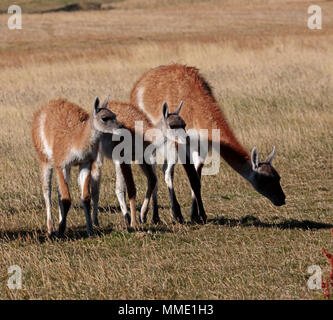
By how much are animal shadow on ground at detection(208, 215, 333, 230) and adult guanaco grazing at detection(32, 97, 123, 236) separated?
1.78m

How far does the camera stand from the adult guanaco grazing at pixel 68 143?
8.46 metres

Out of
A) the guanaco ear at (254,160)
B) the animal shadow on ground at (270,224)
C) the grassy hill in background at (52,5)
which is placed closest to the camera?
the animal shadow on ground at (270,224)

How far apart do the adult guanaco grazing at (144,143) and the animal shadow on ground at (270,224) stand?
1.04ft

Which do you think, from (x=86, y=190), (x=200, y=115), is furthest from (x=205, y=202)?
(x=86, y=190)

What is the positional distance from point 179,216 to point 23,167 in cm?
397

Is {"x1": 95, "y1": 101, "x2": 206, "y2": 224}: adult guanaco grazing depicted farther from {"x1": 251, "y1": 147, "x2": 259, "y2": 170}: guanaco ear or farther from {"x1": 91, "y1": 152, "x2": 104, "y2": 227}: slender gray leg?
{"x1": 251, "y1": 147, "x2": 259, "y2": 170}: guanaco ear

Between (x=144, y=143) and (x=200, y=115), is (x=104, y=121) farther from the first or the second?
(x=200, y=115)

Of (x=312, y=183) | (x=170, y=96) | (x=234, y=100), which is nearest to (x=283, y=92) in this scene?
(x=234, y=100)

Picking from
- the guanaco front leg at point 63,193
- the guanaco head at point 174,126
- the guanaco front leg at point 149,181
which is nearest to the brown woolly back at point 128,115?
the guanaco head at point 174,126

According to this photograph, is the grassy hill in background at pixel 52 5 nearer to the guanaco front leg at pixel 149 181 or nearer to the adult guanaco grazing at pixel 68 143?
the adult guanaco grazing at pixel 68 143

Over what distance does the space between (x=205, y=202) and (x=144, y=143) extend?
1680 millimetres

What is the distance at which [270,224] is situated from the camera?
29.7ft

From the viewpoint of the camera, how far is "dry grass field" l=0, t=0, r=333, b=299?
6.82 metres

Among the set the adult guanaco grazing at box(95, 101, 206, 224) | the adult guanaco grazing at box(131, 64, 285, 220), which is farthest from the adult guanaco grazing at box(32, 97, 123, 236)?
the adult guanaco grazing at box(131, 64, 285, 220)
